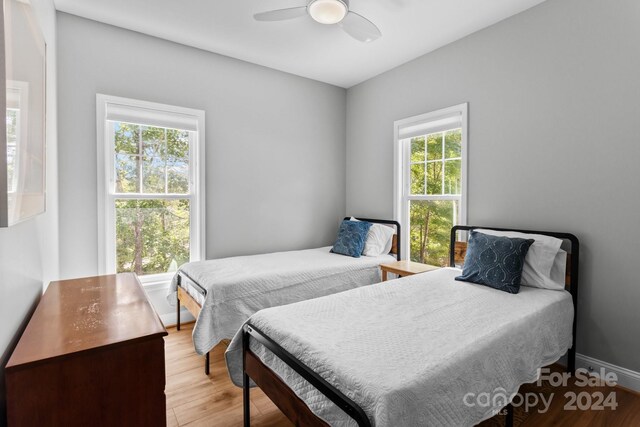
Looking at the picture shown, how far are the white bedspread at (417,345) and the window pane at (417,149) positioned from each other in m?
1.67

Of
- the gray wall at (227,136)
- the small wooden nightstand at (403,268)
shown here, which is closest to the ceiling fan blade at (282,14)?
the gray wall at (227,136)

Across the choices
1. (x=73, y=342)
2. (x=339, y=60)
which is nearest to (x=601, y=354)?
(x=73, y=342)

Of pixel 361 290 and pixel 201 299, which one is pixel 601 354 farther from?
pixel 201 299

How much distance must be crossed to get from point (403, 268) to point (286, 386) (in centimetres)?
191

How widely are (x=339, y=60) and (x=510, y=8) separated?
5.28 ft

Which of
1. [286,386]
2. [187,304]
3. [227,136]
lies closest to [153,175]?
[227,136]

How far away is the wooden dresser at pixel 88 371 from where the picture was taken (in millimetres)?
1056

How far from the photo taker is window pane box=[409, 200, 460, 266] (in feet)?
11.0

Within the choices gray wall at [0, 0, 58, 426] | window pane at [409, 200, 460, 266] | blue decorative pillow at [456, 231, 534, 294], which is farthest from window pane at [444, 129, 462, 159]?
gray wall at [0, 0, 58, 426]

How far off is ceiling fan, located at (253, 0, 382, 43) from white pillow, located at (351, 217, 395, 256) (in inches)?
78.6

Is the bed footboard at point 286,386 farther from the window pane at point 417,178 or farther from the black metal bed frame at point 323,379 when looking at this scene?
the window pane at point 417,178

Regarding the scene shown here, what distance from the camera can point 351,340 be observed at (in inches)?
59.6

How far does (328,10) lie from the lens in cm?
232

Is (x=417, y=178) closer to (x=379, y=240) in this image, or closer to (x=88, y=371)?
(x=379, y=240)
